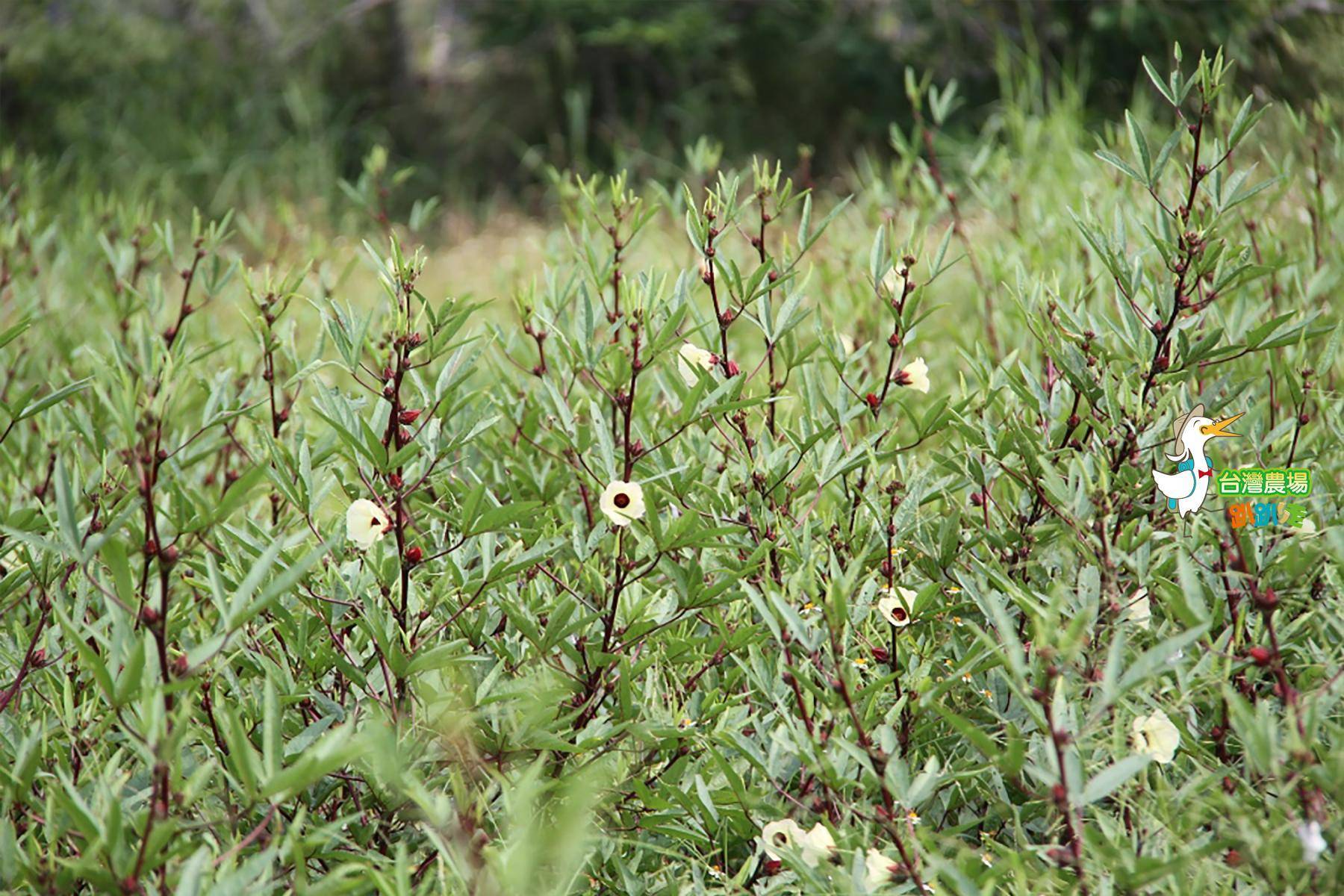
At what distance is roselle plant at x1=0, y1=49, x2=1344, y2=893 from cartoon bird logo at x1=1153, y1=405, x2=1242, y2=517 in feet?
0.09

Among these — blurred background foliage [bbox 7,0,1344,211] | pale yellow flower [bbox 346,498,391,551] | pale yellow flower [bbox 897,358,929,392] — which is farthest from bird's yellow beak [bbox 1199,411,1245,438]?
blurred background foliage [bbox 7,0,1344,211]

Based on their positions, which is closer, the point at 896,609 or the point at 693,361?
the point at 896,609

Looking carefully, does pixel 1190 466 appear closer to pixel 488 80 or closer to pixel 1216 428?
pixel 1216 428

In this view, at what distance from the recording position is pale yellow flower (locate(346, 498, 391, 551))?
133 centimetres

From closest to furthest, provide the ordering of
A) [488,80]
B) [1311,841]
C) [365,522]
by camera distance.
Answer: [1311,841], [365,522], [488,80]

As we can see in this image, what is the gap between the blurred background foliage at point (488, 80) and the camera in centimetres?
561

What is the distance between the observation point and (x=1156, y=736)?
1.17 meters

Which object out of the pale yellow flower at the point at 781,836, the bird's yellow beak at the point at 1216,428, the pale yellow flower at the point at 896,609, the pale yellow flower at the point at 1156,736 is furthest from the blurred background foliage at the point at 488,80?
the pale yellow flower at the point at 781,836

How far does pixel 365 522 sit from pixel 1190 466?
1.06 meters

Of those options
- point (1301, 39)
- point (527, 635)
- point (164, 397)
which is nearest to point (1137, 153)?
point (527, 635)

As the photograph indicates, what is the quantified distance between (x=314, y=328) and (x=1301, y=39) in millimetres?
3628

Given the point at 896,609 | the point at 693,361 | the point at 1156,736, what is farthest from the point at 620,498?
the point at 1156,736

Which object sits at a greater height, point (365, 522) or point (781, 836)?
point (365, 522)

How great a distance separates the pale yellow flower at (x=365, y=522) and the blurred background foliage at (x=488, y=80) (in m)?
4.37
